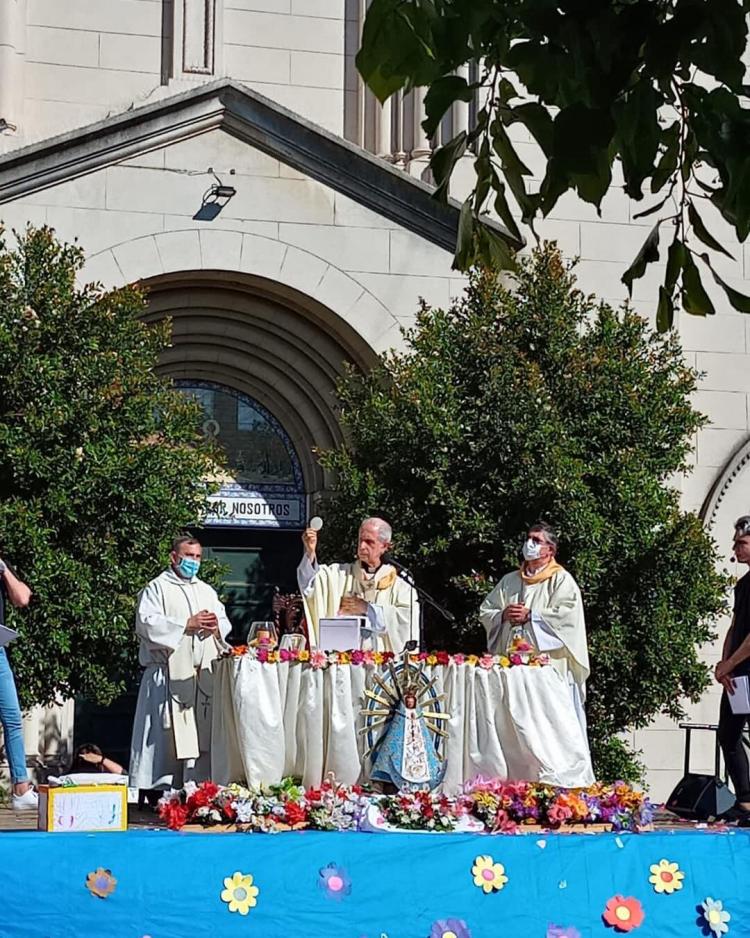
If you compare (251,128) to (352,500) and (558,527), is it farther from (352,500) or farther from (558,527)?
(558,527)

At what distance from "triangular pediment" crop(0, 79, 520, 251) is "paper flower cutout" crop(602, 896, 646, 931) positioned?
290 inches

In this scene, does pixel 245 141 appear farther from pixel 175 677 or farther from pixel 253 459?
pixel 175 677

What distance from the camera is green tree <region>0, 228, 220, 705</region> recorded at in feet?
39.9

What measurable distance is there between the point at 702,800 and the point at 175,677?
3.75 metres

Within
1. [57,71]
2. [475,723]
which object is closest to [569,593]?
[475,723]

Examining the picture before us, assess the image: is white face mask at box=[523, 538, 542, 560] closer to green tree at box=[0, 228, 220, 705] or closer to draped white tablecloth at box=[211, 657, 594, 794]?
draped white tablecloth at box=[211, 657, 594, 794]

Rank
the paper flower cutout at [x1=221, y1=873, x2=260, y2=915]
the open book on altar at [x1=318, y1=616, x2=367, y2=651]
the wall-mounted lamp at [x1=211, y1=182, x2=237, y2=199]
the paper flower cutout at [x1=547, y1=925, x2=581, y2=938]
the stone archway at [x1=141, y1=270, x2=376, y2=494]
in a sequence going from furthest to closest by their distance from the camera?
the stone archway at [x1=141, y1=270, x2=376, y2=494] < the wall-mounted lamp at [x1=211, y1=182, x2=237, y2=199] < the open book on altar at [x1=318, y1=616, x2=367, y2=651] < the paper flower cutout at [x1=547, y1=925, x2=581, y2=938] < the paper flower cutout at [x1=221, y1=873, x2=260, y2=915]

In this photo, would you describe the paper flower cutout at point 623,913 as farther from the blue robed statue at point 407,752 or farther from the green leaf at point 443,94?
the green leaf at point 443,94

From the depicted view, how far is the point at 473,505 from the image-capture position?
13.3 m

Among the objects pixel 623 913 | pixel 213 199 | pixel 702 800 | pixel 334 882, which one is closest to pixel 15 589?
pixel 334 882

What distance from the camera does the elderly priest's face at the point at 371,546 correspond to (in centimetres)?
1034

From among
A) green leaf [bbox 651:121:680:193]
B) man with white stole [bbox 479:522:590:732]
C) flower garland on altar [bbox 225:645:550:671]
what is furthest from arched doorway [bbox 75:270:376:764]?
green leaf [bbox 651:121:680:193]

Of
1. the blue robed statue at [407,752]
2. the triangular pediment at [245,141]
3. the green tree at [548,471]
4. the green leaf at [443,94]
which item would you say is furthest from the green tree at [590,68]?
the triangular pediment at [245,141]

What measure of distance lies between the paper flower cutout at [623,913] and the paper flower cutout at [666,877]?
0.57 ft
